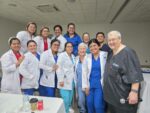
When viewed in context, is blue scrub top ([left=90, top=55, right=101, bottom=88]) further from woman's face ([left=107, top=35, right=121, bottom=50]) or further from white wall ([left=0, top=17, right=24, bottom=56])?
white wall ([left=0, top=17, right=24, bottom=56])

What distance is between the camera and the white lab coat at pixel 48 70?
9.89 feet

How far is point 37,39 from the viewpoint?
3.47 meters

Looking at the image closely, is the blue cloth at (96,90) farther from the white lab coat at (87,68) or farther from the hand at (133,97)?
the hand at (133,97)

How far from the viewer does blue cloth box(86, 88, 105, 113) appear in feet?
8.86

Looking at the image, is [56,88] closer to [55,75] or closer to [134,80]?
[55,75]

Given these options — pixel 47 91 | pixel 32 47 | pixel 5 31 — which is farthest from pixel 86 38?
pixel 5 31

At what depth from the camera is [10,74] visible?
2.73 metres

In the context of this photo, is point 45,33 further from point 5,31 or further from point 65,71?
point 5,31

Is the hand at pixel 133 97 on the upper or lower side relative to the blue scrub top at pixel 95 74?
lower

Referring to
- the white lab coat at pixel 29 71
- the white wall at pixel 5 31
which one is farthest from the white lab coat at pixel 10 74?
the white wall at pixel 5 31

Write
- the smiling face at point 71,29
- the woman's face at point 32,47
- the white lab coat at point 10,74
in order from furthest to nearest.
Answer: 1. the smiling face at point 71,29
2. the woman's face at point 32,47
3. the white lab coat at point 10,74

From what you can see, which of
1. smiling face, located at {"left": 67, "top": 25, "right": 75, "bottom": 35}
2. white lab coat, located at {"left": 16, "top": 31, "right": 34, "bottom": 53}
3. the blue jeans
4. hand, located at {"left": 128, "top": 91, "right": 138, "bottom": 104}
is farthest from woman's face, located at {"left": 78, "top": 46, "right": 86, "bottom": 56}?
hand, located at {"left": 128, "top": 91, "right": 138, "bottom": 104}

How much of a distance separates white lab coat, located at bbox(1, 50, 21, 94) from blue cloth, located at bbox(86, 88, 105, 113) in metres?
1.15

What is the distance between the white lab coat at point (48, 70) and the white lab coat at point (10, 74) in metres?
0.45
